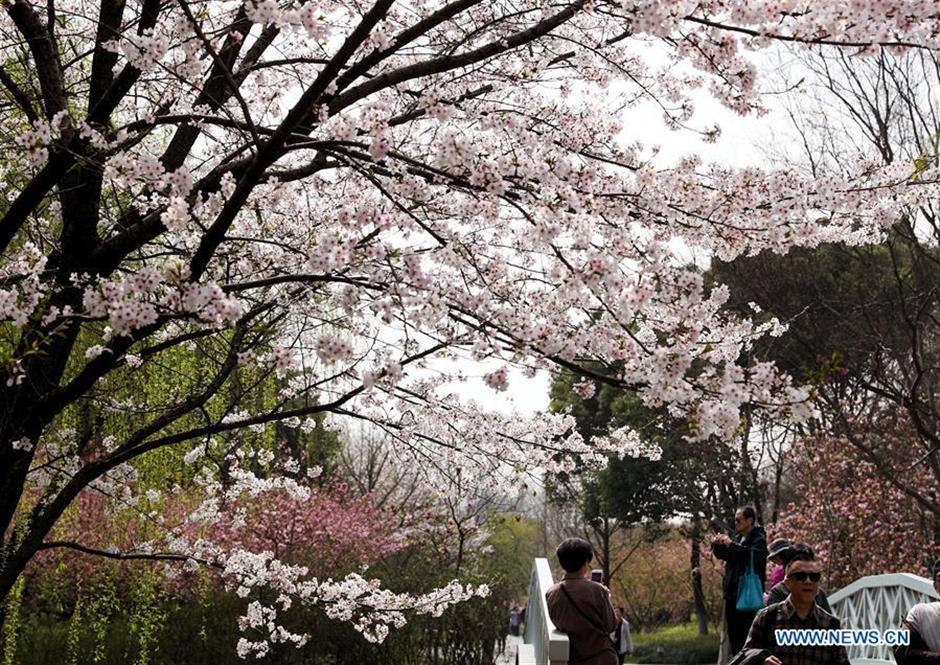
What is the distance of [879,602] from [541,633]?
358 cm

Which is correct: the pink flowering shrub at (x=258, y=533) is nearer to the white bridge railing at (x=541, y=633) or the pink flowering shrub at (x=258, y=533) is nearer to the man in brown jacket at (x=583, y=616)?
the white bridge railing at (x=541, y=633)

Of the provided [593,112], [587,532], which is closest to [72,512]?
[593,112]

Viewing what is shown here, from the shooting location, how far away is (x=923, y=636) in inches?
167

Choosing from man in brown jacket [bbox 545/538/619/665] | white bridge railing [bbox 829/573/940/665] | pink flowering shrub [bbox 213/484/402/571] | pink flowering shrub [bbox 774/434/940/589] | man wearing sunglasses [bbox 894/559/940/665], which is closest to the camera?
man wearing sunglasses [bbox 894/559/940/665]

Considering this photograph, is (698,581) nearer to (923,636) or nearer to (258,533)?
(258,533)

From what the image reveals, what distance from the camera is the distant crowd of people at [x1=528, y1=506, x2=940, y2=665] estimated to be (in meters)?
3.49

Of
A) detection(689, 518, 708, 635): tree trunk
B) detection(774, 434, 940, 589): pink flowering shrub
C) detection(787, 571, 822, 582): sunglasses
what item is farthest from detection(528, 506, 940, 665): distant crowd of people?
detection(689, 518, 708, 635): tree trunk

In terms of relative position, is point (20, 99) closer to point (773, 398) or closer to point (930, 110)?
point (773, 398)

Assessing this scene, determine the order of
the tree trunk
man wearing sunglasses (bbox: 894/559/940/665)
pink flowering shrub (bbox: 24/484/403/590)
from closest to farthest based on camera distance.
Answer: man wearing sunglasses (bbox: 894/559/940/665), pink flowering shrub (bbox: 24/484/403/590), the tree trunk

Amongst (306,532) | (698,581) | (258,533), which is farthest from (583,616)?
(698,581)

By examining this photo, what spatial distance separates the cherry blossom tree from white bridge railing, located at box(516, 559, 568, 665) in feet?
2.71

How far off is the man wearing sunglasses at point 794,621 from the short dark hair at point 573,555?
133 cm

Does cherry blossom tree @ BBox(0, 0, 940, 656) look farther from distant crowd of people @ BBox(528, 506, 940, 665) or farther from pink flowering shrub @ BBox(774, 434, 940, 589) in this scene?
pink flowering shrub @ BBox(774, 434, 940, 589)

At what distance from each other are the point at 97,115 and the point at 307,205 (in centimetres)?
139
